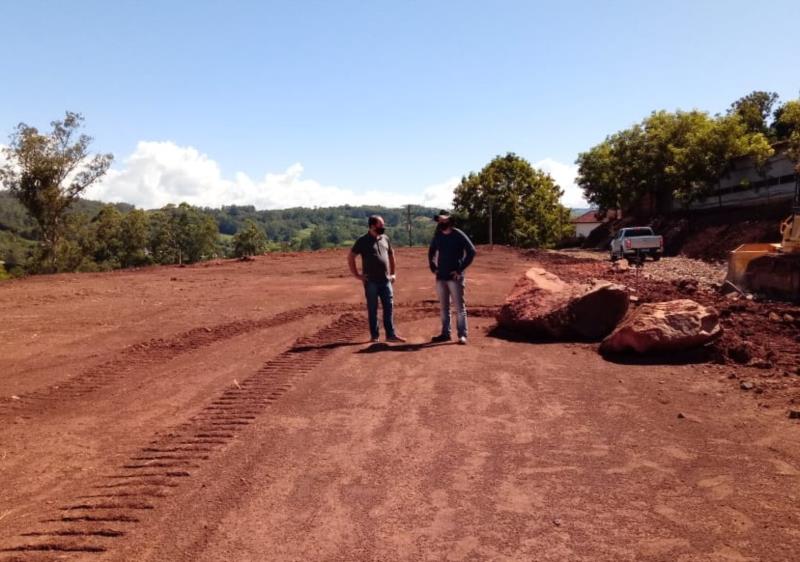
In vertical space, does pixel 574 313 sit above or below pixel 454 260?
below

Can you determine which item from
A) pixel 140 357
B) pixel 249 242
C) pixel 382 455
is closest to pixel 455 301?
pixel 382 455

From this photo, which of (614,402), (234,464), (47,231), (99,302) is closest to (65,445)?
(234,464)

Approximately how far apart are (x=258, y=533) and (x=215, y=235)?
311ft

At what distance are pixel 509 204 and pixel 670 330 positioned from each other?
2045 inches

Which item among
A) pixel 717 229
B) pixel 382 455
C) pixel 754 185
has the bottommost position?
pixel 382 455

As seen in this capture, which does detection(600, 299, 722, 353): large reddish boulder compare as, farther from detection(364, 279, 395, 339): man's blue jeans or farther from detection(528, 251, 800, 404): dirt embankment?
detection(364, 279, 395, 339): man's blue jeans

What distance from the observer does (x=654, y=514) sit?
393 cm

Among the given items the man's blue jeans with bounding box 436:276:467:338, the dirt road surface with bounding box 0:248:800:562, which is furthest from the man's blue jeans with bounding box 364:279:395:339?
the man's blue jeans with bounding box 436:276:467:338

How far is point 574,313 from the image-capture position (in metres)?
9.56

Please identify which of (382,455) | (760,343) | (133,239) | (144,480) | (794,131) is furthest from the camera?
(133,239)

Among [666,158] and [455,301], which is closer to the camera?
[455,301]

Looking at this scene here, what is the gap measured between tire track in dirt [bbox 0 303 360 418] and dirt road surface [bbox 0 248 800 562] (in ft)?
0.17

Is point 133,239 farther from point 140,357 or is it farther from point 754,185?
point 140,357

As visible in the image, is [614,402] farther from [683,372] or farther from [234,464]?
[234,464]
